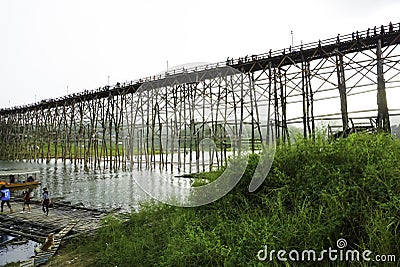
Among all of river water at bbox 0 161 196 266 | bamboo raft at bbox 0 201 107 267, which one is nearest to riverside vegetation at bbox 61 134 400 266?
bamboo raft at bbox 0 201 107 267

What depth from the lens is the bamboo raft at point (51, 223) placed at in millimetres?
7852

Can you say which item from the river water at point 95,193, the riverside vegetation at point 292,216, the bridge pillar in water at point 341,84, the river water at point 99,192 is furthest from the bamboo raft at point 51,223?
the bridge pillar in water at point 341,84

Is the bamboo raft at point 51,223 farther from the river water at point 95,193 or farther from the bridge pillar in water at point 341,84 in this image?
the bridge pillar in water at point 341,84

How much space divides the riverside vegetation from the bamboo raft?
1.27 metres

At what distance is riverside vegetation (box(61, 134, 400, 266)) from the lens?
3.81 m

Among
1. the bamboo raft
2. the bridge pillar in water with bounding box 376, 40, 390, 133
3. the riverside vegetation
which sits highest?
the bridge pillar in water with bounding box 376, 40, 390, 133

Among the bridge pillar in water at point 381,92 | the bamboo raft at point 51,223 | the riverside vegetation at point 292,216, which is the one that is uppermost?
the bridge pillar in water at point 381,92

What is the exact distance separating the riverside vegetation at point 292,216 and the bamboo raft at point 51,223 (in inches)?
50.1

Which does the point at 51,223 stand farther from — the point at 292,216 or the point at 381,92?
the point at 381,92

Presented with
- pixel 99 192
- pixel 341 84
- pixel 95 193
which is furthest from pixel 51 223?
pixel 341 84

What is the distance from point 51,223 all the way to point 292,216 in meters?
8.10

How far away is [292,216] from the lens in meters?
4.49

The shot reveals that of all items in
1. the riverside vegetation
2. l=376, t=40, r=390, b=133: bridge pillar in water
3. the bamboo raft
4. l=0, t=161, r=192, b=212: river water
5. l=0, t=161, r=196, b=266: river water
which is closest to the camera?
the riverside vegetation

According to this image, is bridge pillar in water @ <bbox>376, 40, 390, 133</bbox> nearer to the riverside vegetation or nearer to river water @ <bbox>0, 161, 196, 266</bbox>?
the riverside vegetation
